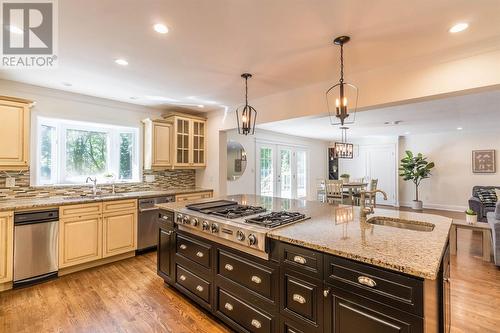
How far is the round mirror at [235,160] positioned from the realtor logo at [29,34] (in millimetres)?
3604

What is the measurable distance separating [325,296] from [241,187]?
466cm

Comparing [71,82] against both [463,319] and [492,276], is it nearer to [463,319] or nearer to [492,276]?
[463,319]

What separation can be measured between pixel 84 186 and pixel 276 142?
4.80 metres

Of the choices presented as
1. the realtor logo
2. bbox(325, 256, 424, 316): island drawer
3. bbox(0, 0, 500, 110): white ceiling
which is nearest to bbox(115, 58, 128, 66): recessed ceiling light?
bbox(0, 0, 500, 110): white ceiling

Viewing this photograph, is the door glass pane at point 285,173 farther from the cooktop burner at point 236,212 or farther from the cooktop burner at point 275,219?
the cooktop burner at point 275,219

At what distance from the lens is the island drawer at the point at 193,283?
2262 mm

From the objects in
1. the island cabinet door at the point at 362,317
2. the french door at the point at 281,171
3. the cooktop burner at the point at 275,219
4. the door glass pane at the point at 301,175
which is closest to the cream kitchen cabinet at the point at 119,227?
the cooktop burner at the point at 275,219

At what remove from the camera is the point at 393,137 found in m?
8.12

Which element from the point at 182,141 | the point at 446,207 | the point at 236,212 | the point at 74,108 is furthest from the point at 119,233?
the point at 446,207

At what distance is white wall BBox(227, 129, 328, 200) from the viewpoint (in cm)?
599

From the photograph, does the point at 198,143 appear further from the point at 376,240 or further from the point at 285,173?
the point at 376,240

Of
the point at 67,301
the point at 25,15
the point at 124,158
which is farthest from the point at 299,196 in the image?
the point at 25,15

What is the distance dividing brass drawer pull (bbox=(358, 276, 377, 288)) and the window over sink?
12.7ft

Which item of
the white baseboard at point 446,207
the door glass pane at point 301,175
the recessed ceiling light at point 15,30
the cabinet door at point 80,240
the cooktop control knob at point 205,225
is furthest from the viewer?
the door glass pane at point 301,175
